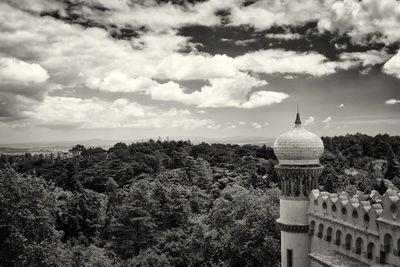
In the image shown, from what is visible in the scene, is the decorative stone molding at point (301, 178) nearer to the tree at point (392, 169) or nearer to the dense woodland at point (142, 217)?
the dense woodland at point (142, 217)

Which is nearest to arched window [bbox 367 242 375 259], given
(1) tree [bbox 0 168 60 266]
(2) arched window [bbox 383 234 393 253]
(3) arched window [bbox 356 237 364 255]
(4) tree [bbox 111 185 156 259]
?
(3) arched window [bbox 356 237 364 255]

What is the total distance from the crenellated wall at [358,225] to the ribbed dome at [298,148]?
1.75 metres

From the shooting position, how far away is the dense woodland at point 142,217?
3247 cm

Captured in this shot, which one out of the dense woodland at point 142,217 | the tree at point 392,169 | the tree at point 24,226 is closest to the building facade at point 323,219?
the dense woodland at point 142,217

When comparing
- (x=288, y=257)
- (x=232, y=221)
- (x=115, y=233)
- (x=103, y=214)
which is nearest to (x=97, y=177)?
(x=103, y=214)

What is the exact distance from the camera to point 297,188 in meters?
22.4

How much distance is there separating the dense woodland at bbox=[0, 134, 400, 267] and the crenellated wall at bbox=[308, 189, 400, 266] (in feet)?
37.3

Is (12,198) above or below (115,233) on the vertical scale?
above

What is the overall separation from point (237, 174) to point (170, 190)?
123 feet

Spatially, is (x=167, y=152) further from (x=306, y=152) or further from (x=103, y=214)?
(x=306, y=152)

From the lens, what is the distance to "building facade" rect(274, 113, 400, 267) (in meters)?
16.5

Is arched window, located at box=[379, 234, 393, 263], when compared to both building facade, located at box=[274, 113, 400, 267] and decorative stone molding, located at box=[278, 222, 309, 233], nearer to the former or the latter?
building facade, located at box=[274, 113, 400, 267]

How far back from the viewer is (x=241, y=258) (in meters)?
34.7

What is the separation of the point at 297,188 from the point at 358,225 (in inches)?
184
